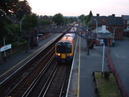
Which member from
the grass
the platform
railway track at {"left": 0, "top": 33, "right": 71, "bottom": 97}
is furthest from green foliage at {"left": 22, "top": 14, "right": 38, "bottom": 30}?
the grass

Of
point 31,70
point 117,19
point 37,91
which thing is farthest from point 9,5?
point 117,19

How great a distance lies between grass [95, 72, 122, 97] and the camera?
17266 mm

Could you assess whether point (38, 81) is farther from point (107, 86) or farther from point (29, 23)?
point (29, 23)

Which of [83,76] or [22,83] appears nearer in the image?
[22,83]

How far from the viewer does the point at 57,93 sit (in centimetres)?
1838

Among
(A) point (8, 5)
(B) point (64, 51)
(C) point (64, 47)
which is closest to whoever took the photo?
(A) point (8, 5)

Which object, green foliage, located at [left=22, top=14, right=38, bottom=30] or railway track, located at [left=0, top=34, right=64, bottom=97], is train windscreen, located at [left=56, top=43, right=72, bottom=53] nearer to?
railway track, located at [left=0, top=34, right=64, bottom=97]

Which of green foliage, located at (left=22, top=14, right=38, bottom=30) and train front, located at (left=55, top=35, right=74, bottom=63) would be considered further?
green foliage, located at (left=22, top=14, right=38, bottom=30)

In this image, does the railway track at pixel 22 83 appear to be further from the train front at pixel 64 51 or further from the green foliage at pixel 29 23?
the green foliage at pixel 29 23

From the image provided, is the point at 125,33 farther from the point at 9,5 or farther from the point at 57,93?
the point at 57,93

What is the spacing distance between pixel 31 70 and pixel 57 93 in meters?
7.73

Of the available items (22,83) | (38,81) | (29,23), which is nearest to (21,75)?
(38,81)

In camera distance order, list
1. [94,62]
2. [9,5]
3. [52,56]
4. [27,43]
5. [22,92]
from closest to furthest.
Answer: [22,92] → [9,5] → [94,62] → [52,56] → [27,43]

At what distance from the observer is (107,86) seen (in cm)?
1912
